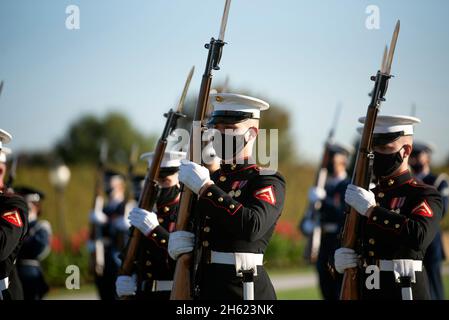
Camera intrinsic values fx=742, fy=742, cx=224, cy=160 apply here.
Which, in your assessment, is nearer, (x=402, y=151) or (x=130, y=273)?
(x=402, y=151)

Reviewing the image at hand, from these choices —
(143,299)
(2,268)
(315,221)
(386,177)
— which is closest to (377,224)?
(386,177)

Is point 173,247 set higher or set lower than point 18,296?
higher

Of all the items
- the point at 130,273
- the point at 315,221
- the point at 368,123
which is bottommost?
the point at 315,221

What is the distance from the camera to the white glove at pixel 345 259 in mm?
5027

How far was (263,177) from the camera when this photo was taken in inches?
188

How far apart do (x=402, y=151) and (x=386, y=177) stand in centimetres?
22

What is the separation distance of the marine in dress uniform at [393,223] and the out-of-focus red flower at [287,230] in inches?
572

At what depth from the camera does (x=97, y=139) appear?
4134cm

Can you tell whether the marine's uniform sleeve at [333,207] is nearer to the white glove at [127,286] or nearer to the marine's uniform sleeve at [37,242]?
the marine's uniform sleeve at [37,242]

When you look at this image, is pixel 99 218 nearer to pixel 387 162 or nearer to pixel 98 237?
pixel 98 237

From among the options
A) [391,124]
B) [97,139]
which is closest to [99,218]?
[391,124]

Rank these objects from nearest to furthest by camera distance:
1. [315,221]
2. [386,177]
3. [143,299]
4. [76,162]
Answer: [386,177] < [143,299] < [315,221] < [76,162]

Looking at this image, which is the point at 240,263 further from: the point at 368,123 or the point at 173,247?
the point at 368,123
